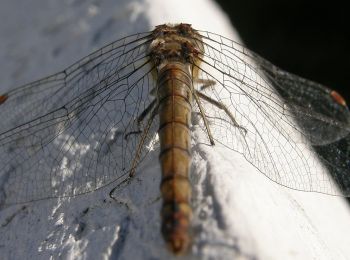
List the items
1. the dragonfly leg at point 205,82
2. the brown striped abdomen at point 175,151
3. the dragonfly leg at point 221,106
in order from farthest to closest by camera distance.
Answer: the dragonfly leg at point 205,82, the dragonfly leg at point 221,106, the brown striped abdomen at point 175,151

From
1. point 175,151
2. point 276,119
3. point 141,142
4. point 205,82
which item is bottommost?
point 175,151

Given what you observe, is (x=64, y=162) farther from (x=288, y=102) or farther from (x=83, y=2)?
(x=83, y=2)

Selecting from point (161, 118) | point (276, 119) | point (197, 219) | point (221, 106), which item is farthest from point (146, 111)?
point (197, 219)

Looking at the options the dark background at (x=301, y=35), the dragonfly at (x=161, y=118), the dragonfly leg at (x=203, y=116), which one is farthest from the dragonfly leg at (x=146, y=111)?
the dark background at (x=301, y=35)

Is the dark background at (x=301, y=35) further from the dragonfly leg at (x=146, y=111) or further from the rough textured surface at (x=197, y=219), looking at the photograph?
the dragonfly leg at (x=146, y=111)

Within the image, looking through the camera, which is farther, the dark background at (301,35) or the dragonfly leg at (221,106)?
the dark background at (301,35)

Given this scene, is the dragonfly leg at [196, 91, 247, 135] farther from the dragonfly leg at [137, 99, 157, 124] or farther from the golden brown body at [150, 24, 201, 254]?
the dragonfly leg at [137, 99, 157, 124]

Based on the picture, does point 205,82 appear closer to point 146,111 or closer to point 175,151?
point 146,111
